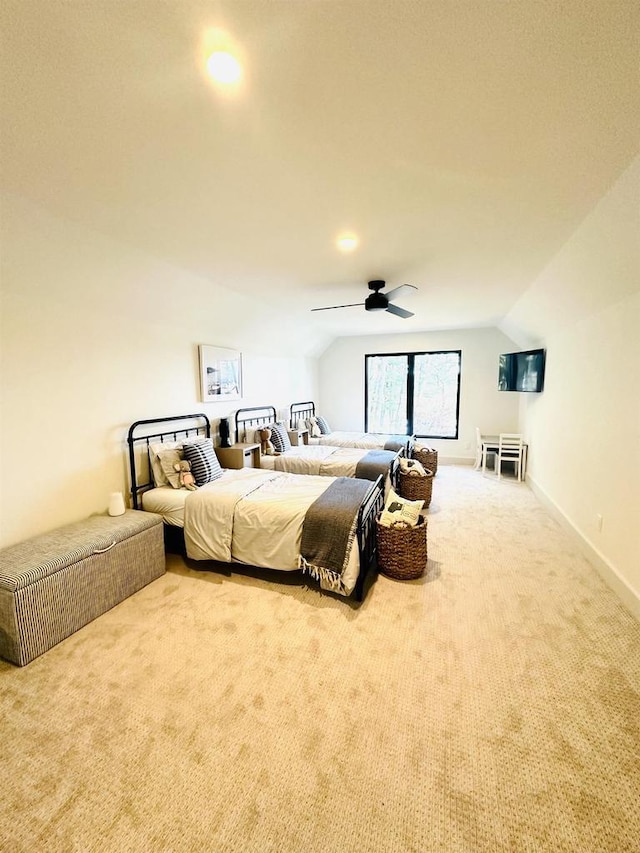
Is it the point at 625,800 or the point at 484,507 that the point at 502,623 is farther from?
the point at 484,507

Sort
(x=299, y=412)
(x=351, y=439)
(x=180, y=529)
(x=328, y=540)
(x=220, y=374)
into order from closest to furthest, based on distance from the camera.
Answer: (x=328, y=540), (x=180, y=529), (x=220, y=374), (x=351, y=439), (x=299, y=412)

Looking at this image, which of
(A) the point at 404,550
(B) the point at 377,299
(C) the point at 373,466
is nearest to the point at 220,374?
(B) the point at 377,299

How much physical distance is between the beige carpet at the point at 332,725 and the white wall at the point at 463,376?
4287mm

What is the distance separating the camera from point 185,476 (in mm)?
3156

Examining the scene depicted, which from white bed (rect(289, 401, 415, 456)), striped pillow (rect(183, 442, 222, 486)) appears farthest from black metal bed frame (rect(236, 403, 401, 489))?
striped pillow (rect(183, 442, 222, 486))

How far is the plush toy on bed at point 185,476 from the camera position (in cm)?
313

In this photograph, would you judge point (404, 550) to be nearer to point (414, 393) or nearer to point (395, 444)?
point (395, 444)

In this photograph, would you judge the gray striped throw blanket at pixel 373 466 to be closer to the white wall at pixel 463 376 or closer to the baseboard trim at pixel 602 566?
the baseboard trim at pixel 602 566

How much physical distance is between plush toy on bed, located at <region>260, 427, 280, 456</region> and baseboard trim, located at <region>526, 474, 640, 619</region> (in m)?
3.44

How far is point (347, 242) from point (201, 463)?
2.36 m

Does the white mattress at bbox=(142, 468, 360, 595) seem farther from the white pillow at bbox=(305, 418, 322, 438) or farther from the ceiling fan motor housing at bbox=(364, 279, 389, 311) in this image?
the white pillow at bbox=(305, 418, 322, 438)

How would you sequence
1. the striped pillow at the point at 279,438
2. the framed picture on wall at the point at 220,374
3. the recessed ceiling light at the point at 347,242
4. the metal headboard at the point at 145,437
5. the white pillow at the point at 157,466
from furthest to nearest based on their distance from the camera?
the striped pillow at the point at 279,438
the framed picture on wall at the point at 220,374
the white pillow at the point at 157,466
the metal headboard at the point at 145,437
the recessed ceiling light at the point at 347,242

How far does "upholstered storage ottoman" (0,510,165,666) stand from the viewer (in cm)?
189

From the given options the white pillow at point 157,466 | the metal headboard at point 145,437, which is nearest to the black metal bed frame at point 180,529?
the metal headboard at point 145,437
